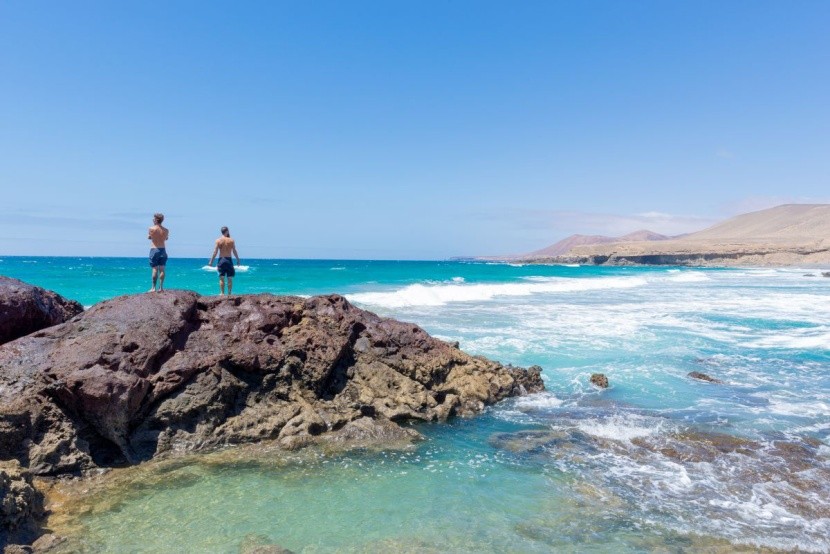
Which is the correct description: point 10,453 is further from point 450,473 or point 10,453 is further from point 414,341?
point 414,341

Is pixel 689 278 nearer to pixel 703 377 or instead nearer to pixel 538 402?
pixel 703 377

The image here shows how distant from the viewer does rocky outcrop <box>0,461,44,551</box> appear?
4.45 metres

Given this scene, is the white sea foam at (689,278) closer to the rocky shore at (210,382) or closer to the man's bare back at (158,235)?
the rocky shore at (210,382)

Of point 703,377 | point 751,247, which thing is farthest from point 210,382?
point 751,247

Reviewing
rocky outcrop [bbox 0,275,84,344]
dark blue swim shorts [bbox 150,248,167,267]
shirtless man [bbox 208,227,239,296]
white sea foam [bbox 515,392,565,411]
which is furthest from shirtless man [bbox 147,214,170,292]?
white sea foam [bbox 515,392,565,411]

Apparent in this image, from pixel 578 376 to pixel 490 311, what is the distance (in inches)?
432

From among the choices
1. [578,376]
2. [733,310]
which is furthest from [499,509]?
[733,310]

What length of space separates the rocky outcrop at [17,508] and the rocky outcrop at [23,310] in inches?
110

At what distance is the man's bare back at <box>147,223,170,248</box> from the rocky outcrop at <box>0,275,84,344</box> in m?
2.29

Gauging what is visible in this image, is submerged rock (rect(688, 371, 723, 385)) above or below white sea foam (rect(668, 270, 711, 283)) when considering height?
below

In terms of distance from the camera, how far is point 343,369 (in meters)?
8.39

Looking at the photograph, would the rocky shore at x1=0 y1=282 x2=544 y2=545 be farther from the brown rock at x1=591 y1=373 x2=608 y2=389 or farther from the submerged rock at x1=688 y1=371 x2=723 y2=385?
the submerged rock at x1=688 y1=371 x2=723 y2=385

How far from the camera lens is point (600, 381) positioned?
10.3m

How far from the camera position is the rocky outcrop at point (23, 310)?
23.1 feet
